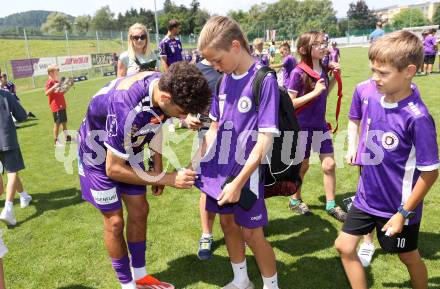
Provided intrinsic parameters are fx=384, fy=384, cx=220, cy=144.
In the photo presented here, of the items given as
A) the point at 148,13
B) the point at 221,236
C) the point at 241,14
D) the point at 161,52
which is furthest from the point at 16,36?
the point at 241,14

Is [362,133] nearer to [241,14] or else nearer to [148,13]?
[148,13]

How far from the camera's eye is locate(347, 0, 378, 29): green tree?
11381cm

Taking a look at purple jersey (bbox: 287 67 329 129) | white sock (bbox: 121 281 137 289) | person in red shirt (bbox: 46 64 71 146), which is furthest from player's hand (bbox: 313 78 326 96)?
person in red shirt (bbox: 46 64 71 146)

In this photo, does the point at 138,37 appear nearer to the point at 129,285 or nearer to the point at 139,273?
the point at 139,273

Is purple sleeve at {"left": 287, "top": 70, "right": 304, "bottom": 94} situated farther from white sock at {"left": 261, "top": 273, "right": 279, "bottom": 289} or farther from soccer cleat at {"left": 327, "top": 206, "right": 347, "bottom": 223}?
white sock at {"left": 261, "top": 273, "right": 279, "bottom": 289}

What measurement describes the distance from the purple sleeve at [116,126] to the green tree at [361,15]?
122441 millimetres

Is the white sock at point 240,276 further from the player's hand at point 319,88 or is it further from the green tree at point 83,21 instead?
the green tree at point 83,21

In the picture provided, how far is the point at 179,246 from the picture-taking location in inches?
176

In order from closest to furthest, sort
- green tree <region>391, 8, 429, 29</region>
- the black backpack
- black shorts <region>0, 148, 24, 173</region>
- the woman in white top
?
the black backpack → black shorts <region>0, 148, 24, 173</region> → the woman in white top → green tree <region>391, 8, 429, 29</region>

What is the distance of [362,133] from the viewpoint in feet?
10.0

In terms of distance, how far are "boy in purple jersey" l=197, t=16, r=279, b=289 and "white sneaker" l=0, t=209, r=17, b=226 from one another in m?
3.39

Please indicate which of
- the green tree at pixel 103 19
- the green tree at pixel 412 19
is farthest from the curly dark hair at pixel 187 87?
the green tree at pixel 412 19

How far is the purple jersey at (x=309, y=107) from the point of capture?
4418 mm

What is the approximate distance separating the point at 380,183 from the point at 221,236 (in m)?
2.36
